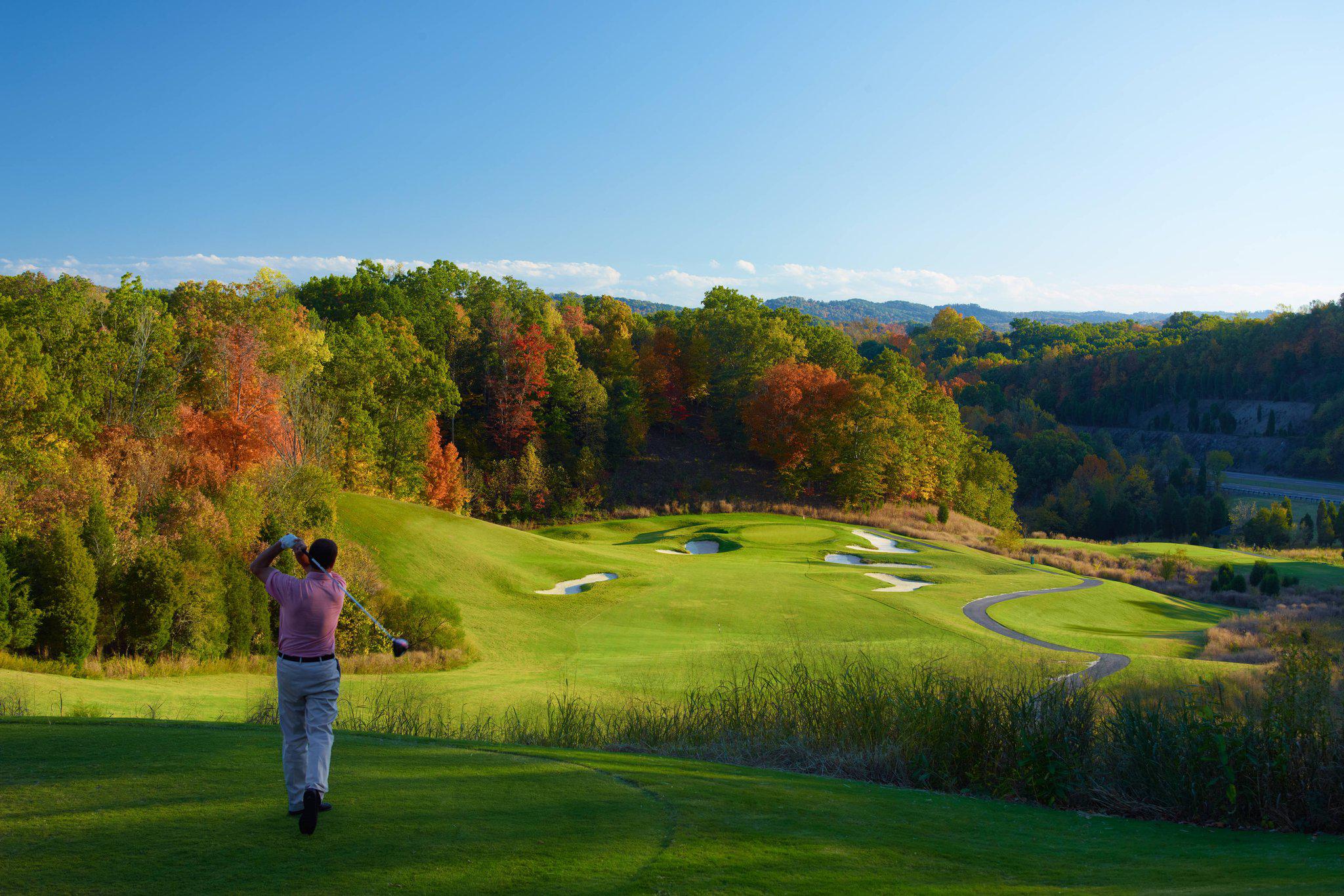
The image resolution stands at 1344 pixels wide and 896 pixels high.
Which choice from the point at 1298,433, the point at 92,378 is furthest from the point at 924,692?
the point at 1298,433

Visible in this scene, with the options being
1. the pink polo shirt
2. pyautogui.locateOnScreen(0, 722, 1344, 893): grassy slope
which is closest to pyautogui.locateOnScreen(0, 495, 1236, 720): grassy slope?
pyautogui.locateOnScreen(0, 722, 1344, 893): grassy slope

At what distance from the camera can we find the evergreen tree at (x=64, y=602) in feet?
58.8

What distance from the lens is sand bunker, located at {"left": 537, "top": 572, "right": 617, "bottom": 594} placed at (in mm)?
25562

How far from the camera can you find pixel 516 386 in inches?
2244

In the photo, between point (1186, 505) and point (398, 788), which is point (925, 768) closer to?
point (398, 788)

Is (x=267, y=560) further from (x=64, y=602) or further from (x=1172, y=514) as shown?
(x=1172, y=514)

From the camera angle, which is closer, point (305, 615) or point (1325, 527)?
point (305, 615)

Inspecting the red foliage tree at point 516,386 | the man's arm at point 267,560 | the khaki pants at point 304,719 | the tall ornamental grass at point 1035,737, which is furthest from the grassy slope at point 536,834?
the red foliage tree at point 516,386

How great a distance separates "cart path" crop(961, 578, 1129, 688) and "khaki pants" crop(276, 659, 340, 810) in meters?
7.44

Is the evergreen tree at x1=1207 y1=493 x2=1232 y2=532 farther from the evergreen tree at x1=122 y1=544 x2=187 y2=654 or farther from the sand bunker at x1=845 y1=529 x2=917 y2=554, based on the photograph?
the evergreen tree at x1=122 y1=544 x2=187 y2=654

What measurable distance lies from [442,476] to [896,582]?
30.2 m

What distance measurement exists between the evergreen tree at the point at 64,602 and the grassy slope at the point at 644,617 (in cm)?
418

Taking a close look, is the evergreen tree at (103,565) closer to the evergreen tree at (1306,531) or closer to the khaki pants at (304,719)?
the khaki pants at (304,719)

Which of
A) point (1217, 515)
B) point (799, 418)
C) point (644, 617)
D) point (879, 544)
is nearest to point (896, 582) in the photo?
point (879, 544)
